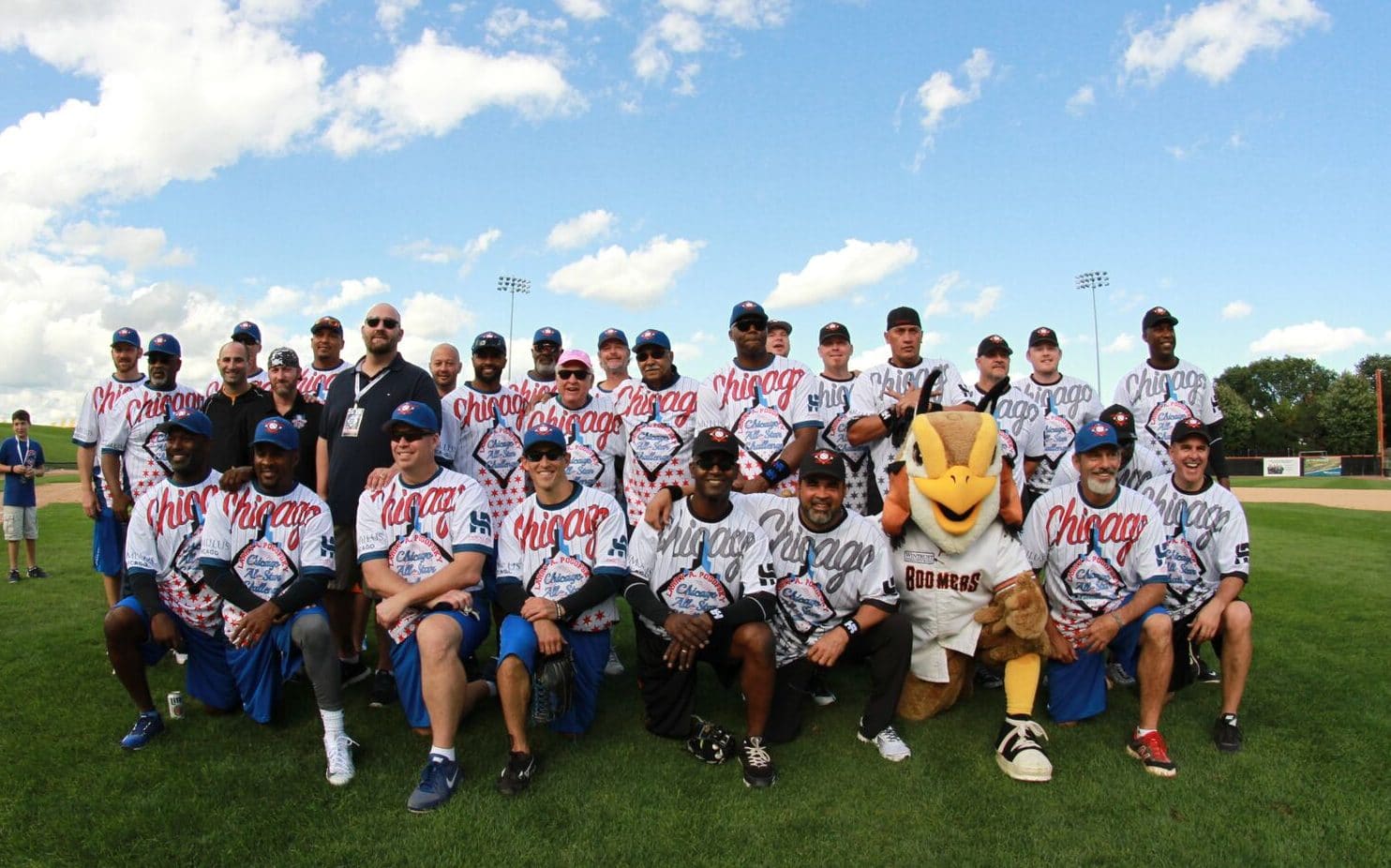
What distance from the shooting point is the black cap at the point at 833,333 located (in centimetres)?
650

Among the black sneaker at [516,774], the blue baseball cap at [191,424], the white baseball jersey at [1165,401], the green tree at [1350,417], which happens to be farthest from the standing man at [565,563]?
the green tree at [1350,417]

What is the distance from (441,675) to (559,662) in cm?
59

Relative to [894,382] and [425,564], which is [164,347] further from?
[894,382]

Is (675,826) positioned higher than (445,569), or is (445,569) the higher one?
(445,569)

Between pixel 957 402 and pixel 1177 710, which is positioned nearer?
pixel 1177 710

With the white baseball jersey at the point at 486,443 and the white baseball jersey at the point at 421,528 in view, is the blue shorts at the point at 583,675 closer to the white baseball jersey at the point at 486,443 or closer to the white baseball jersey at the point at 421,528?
the white baseball jersey at the point at 421,528

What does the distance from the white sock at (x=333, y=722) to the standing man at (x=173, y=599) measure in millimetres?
949

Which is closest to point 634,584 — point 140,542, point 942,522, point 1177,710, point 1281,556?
point 942,522

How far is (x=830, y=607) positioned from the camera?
14.9 feet

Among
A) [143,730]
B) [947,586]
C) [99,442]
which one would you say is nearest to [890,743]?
[947,586]

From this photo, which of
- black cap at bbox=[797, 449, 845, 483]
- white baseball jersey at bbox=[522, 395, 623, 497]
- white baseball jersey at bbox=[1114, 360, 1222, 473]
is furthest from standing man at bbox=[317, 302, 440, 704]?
white baseball jersey at bbox=[1114, 360, 1222, 473]

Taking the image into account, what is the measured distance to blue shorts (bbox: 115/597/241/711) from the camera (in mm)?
4484

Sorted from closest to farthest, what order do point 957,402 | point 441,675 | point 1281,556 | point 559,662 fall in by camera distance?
point 441,675 < point 559,662 < point 957,402 < point 1281,556

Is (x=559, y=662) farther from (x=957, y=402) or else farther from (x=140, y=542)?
(x=957, y=402)
